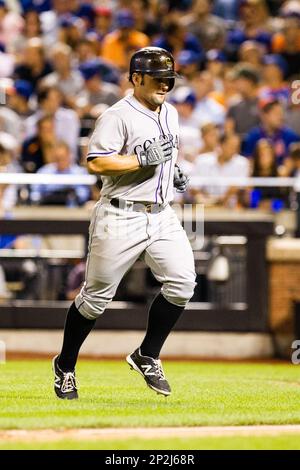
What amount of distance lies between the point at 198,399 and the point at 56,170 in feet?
20.3

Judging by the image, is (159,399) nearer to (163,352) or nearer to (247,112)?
(163,352)

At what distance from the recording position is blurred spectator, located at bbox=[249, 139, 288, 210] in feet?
42.3

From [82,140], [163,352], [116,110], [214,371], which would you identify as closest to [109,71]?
[82,140]

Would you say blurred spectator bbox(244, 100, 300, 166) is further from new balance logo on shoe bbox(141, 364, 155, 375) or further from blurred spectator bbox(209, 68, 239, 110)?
new balance logo on shoe bbox(141, 364, 155, 375)

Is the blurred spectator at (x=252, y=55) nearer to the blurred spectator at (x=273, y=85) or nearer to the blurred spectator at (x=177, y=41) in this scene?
the blurred spectator at (x=273, y=85)

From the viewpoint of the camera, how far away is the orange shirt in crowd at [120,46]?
16453 millimetres

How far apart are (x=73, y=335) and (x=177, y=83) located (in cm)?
886

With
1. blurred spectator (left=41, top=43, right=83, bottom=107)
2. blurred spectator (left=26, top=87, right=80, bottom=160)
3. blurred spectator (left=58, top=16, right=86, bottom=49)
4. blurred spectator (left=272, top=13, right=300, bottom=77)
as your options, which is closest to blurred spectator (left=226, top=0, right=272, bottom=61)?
blurred spectator (left=272, top=13, right=300, bottom=77)

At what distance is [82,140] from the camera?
Answer: 46.6 ft

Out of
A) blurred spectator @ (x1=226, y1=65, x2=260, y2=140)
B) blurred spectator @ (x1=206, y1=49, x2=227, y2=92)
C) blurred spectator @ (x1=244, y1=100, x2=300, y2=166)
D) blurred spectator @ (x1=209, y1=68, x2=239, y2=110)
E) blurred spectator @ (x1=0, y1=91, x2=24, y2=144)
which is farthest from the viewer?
blurred spectator @ (x1=206, y1=49, x2=227, y2=92)

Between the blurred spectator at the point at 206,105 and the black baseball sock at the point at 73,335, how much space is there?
26.7 ft

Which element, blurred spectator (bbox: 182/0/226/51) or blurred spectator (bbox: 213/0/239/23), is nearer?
blurred spectator (bbox: 182/0/226/51)

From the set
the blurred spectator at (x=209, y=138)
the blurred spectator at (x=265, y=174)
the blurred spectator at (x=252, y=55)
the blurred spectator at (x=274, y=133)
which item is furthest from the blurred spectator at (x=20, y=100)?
the blurred spectator at (x=265, y=174)

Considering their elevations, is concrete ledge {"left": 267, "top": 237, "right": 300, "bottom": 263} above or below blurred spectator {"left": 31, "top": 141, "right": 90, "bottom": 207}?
below
